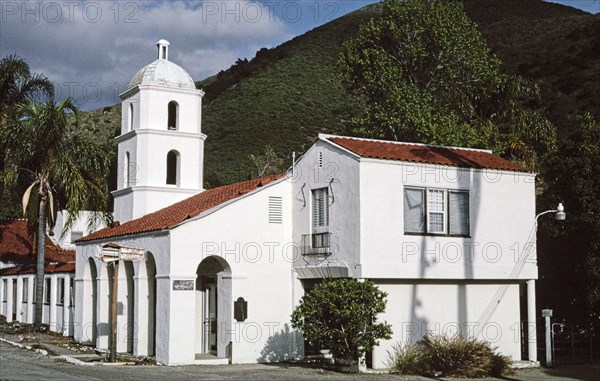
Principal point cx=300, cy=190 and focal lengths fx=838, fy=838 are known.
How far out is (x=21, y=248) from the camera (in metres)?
42.2

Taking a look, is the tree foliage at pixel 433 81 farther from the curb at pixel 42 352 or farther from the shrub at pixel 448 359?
the curb at pixel 42 352

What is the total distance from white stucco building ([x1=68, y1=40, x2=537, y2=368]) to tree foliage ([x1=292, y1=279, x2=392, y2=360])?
0.75 metres

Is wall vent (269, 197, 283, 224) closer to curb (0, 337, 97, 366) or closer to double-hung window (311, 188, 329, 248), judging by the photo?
double-hung window (311, 188, 329, 248)

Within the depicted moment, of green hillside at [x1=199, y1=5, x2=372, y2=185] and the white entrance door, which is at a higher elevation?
green hillside at [x1=199, y1=5, x2=372, y2=185]

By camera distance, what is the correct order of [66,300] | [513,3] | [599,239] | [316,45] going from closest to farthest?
1. [599,239]
2. [66,300]
3. [316,45]
4. [513,3]

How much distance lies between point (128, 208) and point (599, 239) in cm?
1585

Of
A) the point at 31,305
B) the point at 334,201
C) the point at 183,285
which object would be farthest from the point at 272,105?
the point at 183,285

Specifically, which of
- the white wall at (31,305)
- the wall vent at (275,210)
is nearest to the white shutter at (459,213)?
the wall vent at (275,210)

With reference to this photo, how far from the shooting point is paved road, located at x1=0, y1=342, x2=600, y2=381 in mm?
17906

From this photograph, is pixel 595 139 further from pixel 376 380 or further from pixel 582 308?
pixel 376 380

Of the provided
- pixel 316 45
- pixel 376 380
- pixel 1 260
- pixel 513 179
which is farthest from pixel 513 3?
pixel 376 380

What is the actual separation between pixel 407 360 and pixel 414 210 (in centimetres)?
385

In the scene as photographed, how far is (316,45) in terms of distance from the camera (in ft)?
284

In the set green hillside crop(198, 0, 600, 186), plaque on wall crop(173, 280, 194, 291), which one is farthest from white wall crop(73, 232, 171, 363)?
green hillside crop(198, 0, 600, 186)
